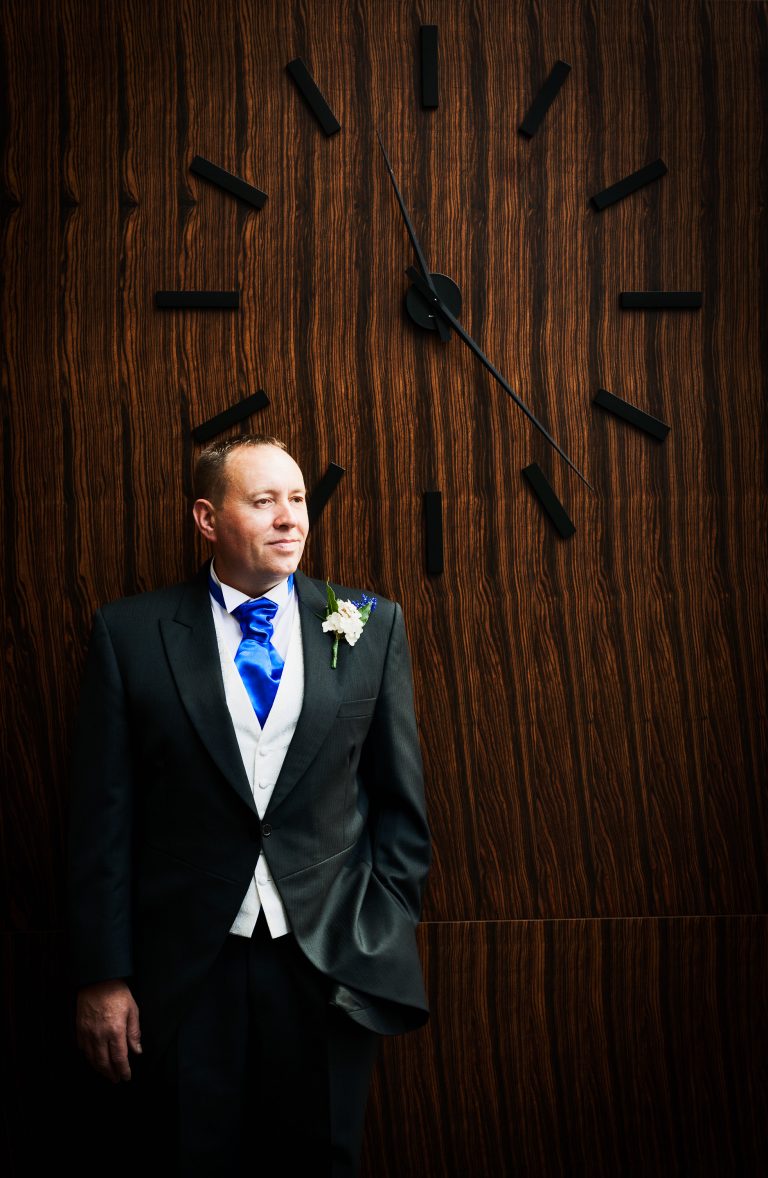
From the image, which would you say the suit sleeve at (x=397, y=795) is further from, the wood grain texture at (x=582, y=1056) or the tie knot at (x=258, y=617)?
the wood grain texture at (x=582, y=1056)

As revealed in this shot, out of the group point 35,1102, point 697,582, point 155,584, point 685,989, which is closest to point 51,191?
point 155,584

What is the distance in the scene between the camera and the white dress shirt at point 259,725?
1.54 metres

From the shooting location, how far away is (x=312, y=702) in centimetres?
157

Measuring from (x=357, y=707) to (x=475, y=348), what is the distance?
0.92m

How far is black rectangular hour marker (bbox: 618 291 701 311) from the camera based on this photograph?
2100 millimetres

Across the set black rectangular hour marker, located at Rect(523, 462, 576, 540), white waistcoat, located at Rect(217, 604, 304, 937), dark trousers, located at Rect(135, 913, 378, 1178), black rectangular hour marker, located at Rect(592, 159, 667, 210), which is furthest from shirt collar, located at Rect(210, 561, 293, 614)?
black rectangular hour marker, located at Rect(592, 159, 667, 210)

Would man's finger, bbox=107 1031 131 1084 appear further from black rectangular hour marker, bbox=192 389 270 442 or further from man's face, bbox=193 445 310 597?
black rectangular hour marker, bbox=192 389 270 442

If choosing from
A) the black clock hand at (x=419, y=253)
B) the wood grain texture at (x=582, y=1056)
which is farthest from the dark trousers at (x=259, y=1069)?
the black clock hand at (x=419, y=253)

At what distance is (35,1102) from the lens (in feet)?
6.53

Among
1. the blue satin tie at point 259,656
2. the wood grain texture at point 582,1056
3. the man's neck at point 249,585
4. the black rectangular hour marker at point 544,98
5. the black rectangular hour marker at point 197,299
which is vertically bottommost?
the wood grain texture at point 582,1056

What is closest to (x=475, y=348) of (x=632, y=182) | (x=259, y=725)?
(x=632, y=182)

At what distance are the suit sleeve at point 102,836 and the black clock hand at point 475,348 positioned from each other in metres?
1.08

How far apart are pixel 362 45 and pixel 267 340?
75 centimetres

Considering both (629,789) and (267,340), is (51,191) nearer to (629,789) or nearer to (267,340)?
(267,340)
